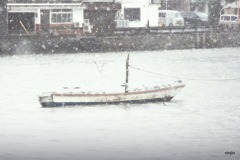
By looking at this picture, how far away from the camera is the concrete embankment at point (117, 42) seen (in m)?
64.1

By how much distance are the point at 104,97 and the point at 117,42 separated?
33863mm

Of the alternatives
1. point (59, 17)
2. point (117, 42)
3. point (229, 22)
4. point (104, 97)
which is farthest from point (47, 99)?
point (229, 22)

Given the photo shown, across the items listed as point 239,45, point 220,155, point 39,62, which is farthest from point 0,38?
point 220,155

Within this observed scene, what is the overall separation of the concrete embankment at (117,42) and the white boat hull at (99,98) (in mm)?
30209

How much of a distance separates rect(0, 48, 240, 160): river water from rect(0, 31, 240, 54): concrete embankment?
8307mm

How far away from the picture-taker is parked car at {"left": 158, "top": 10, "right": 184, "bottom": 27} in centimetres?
7688

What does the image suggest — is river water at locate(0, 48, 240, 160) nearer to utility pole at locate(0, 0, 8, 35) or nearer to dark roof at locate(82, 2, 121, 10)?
utility pole at locate(0, 0, 8, 35)

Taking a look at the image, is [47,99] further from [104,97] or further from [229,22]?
[229,22]

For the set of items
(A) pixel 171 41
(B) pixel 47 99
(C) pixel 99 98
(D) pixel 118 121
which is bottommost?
(D) pixel 118 121

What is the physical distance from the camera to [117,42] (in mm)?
67500

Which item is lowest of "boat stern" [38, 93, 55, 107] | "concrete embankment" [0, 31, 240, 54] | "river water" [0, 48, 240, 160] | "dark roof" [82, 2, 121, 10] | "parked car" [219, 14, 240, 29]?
"river water" [0, 48, 240, 160]

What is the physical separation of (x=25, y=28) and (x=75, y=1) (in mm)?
6371

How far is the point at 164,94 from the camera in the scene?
116ft

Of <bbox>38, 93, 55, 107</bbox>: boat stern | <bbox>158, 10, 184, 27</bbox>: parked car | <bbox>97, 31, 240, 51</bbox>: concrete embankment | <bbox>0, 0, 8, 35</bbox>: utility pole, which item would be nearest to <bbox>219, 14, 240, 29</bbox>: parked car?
<bbox>97, 31, 240, 51</bbox>: concrete embankment
